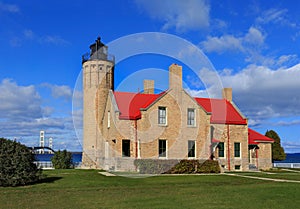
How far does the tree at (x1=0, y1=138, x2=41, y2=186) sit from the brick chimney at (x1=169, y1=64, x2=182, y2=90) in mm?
13880

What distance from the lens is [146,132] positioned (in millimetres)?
29547

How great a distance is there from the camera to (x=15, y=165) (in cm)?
1975

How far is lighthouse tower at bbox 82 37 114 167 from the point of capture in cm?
3750

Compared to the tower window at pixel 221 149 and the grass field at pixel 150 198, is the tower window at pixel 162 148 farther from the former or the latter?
the grass field at pixel 150 198

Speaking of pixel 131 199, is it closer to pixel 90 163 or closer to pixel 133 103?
pixel 133 103

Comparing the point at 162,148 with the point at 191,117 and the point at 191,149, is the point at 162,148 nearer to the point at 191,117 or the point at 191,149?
the point at 191,149

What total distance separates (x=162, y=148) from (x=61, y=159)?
1215 cm

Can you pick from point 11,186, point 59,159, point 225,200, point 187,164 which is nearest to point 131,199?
point 225,200

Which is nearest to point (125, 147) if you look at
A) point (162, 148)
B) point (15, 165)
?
point (162, 148)

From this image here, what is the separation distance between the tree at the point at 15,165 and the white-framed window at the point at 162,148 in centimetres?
1143

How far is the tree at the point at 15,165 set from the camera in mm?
19422

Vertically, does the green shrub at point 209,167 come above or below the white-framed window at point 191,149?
below

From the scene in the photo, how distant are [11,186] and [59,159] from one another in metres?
17.3

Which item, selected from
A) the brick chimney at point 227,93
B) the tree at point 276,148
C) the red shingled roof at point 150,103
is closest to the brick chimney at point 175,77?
the red shingled roof at point 150,103
